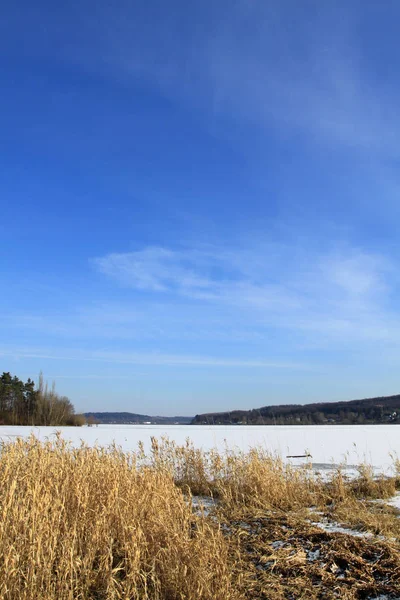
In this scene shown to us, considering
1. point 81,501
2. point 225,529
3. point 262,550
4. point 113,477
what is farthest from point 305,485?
point 81,501

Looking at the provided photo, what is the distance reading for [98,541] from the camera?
3648 mm

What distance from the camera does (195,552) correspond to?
3285mm

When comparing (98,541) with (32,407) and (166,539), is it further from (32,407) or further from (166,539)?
(32,407)

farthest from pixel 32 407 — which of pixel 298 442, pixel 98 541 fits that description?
pixel 98 541

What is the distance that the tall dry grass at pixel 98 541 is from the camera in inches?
114

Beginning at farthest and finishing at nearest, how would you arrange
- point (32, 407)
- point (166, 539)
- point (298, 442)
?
point (32, 407), point (298, 442), point (166, 539)

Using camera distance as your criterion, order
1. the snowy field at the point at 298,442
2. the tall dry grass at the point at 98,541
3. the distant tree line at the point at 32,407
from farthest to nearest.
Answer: the distant tree line at the point at 32,407, the snowy field at the point at 298,442, the tall dry grass at the point at 98,541

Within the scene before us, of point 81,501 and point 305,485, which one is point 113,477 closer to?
point 81,501

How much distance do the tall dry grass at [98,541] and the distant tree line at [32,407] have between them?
1194 inches

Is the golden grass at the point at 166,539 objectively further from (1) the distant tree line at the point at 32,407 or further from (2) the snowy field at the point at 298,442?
(1) the distant tree line at the point at 32,407

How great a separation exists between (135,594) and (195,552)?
0.49 metres

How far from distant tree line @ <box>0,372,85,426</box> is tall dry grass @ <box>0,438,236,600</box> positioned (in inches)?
1194

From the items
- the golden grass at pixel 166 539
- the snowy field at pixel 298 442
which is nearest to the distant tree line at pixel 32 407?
the snowy field at pixel 298 442

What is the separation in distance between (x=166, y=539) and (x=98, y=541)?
0.55m
